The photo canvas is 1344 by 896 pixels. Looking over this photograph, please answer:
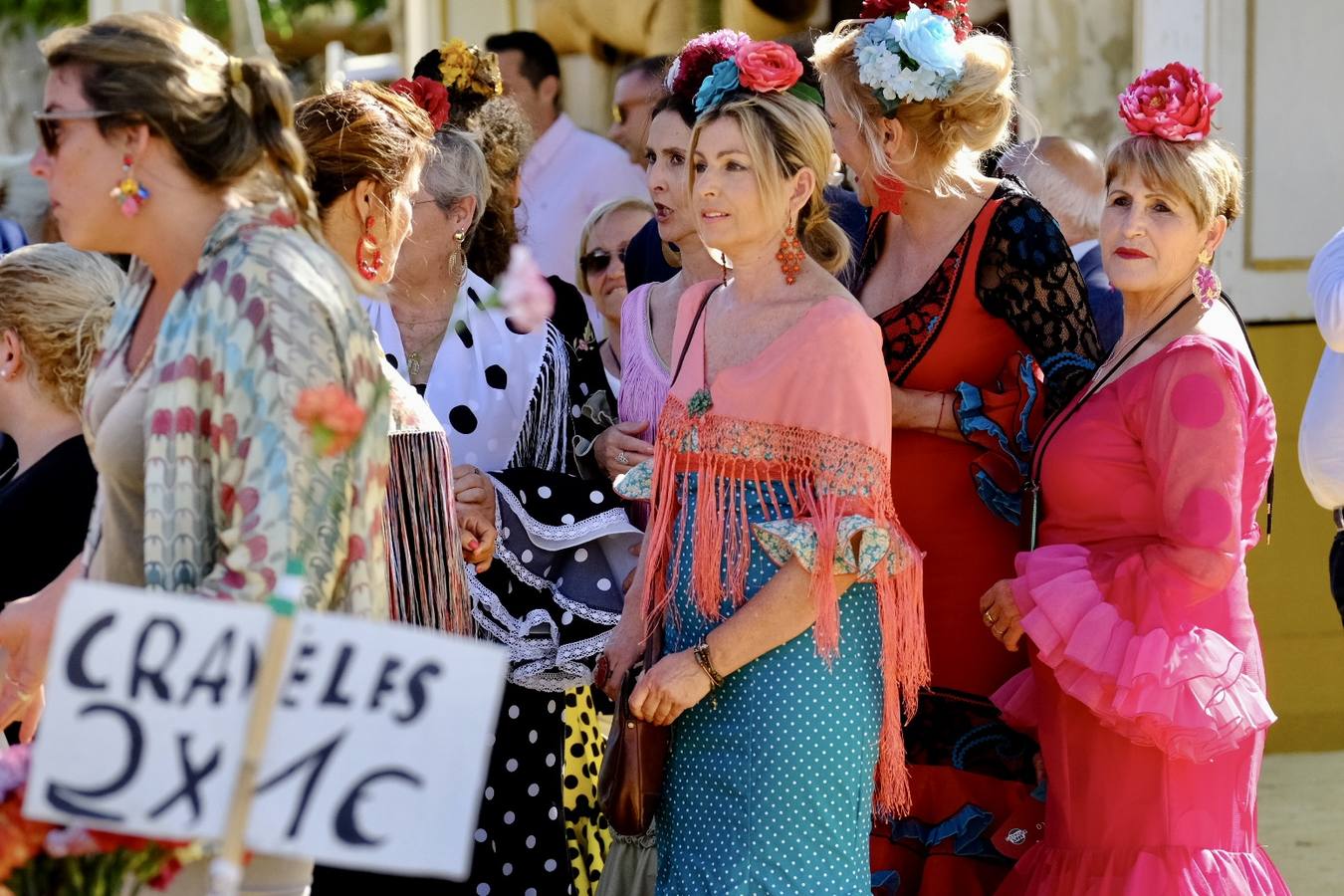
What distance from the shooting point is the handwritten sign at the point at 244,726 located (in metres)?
2.02

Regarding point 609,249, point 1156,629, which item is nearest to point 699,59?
point 1156,629

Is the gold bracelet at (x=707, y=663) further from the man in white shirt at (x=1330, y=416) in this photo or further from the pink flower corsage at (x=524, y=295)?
the man in white shirt at (x=1330, y=416)

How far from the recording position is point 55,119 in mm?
2404

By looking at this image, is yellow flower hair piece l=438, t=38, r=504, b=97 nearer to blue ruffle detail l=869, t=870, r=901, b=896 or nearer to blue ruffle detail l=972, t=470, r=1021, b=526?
blue ruffle detail l=972, t=470, r=1021, b=526

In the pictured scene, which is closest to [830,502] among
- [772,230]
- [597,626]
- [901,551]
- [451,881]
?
[901,551]

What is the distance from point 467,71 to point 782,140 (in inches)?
55.3

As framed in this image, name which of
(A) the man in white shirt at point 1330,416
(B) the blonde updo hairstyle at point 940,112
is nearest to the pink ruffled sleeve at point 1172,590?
(B) the blonde updo hairstyle at point 940,112

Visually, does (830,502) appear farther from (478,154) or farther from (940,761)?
(478,154)

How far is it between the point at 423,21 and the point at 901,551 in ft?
19.0

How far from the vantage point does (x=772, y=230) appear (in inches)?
130

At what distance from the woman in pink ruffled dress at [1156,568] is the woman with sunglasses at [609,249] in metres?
1.99

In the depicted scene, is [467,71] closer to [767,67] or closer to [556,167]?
[767,67]

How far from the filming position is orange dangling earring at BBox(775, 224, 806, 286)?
3.30 meters

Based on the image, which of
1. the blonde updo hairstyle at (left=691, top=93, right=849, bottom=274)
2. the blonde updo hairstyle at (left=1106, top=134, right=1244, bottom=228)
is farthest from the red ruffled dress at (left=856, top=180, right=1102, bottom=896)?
the blonde updo hairstyle at (left=691, top=93, right=849, bottom=274)
